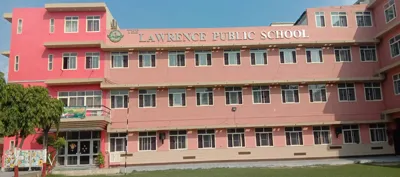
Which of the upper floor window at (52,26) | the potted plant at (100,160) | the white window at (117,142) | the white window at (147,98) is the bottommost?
the potted plant at (100,160)

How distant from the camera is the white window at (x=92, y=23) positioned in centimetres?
2295

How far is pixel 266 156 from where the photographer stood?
22.2m

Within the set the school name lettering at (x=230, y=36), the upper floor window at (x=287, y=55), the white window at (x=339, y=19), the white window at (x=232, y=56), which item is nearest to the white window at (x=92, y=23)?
the school name lettering at (x=230, y=36)

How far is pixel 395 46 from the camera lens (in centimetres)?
2197

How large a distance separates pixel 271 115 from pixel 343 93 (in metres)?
4.83

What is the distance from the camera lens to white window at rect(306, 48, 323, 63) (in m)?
23.4

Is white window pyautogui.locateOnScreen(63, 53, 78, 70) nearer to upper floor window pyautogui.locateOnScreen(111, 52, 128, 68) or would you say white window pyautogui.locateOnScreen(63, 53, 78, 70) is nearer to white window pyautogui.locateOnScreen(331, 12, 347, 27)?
upper floor window pyautogui.locateOnScreen(111, 52, 128, 68)

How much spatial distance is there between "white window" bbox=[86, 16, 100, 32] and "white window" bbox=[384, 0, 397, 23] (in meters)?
17.9

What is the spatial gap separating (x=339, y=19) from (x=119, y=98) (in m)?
14.9

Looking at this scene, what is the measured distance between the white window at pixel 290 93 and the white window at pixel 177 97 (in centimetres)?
623

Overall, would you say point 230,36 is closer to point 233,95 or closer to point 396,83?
point 233,95

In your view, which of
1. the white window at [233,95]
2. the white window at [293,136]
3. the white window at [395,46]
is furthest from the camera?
the white window at [233,95]

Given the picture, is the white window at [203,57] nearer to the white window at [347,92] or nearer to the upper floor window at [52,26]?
the white window at [347,92]

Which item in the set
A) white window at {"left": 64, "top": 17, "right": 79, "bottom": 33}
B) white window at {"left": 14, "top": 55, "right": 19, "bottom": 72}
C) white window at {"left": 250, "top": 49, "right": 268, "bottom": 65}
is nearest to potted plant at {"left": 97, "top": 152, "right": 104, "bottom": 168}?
white window at {"left": 14, "top": 55, "right": 19, "bottom": 72}
